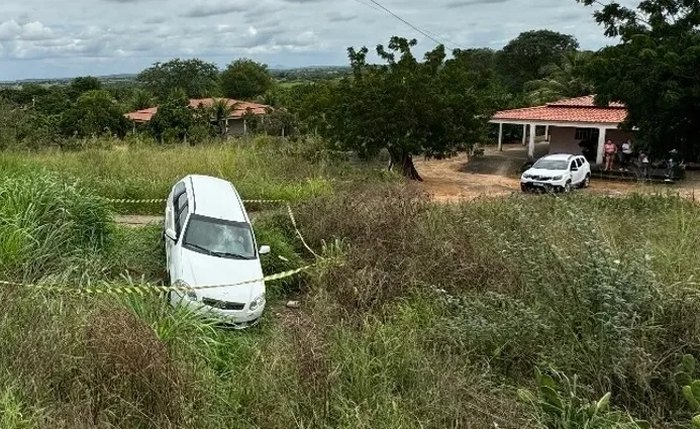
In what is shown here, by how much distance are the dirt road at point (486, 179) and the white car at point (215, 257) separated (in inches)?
427

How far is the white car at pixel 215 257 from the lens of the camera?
7332 mm

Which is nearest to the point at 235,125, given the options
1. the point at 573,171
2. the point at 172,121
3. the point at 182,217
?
the point at 172,121

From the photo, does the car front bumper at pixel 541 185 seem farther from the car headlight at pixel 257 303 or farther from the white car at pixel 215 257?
the car headlight at pixel 257 303

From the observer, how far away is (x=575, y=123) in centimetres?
2812

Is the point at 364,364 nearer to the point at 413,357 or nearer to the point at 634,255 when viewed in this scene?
the point at 413,357

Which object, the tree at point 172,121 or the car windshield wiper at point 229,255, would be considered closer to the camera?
the car windshield wiper at point 229,255

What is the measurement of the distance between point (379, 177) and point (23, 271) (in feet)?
31.3

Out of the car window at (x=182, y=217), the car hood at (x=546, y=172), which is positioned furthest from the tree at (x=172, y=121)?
the car window at (x=182, y=217)

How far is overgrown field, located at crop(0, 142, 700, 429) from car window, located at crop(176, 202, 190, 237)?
2.42 ft

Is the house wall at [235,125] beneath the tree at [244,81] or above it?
beneath

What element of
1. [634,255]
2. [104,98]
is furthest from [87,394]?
[104,98]

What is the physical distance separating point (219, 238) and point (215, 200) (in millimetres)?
1114

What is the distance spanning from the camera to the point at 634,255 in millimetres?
6285

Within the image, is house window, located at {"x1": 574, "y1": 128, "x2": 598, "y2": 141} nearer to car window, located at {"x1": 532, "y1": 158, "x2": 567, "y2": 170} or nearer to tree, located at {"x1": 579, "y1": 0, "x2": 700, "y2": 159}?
car window, located at {"x1": 532, "y1": 158, "x2": 567, "y2": 170}
